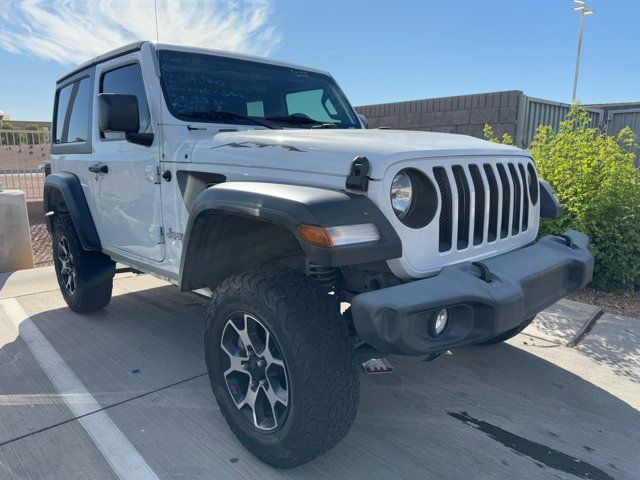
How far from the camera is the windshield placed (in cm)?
312

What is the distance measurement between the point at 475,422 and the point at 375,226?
1.45 metres

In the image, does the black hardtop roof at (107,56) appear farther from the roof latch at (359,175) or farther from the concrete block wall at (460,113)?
the concrete block wall at (460,113)

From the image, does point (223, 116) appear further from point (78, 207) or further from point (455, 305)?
point (455, 305)

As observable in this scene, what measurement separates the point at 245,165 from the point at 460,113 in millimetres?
5524

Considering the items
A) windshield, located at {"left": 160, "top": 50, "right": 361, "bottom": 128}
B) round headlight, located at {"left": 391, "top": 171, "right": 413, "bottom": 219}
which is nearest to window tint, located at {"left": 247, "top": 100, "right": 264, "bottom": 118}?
windshield, located at {"left": 160, "top": 50, "right": 361, "bottom": 128}

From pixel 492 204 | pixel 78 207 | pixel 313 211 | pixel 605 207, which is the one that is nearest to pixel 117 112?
pixel 78 207

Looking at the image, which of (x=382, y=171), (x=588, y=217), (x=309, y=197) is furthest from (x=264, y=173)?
(x=588, y=217)

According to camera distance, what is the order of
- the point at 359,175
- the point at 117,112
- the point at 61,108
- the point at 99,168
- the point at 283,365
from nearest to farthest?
the point at 359,175 < the point at 283,365 < the point at 117,112 < the point at 99,168 < the point at 61,108

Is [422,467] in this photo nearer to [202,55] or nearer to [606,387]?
[606,387]

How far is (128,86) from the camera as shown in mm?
3443

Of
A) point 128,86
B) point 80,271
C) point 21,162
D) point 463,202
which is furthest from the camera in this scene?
point 21,162

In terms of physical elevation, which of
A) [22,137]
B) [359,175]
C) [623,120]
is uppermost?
[623,120]

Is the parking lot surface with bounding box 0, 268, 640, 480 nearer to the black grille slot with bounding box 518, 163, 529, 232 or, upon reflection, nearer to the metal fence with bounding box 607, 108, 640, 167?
the black grille slot with bounding box 518, 163, 529, 232

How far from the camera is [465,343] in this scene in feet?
6.57
